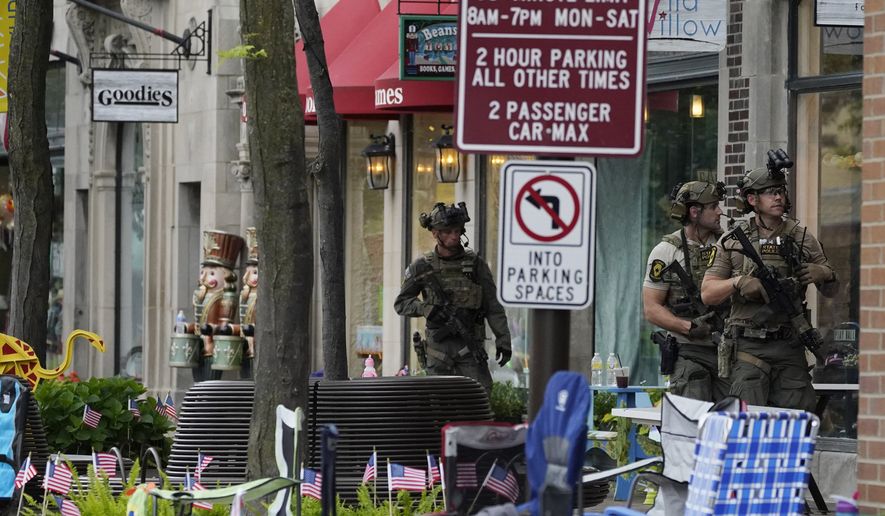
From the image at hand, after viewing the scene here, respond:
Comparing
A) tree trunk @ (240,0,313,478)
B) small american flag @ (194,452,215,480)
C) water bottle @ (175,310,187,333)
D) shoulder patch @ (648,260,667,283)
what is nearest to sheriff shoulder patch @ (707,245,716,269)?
shoulder patch @ (648,260,667,283)

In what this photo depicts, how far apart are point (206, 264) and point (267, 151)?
48.8 ft

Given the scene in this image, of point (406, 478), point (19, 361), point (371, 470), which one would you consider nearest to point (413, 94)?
point (19, 361)

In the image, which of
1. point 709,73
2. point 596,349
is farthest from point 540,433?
point 596,349

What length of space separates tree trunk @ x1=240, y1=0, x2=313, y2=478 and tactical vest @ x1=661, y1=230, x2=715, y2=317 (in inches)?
116

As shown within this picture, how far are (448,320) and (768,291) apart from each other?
12.1ft

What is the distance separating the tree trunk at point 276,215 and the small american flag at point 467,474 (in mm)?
2596

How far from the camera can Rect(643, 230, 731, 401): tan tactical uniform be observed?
1214cm

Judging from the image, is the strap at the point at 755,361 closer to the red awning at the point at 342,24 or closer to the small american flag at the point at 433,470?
the small american flag at the point at 433,470

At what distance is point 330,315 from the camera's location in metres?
13.3

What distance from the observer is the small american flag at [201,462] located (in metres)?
10.9

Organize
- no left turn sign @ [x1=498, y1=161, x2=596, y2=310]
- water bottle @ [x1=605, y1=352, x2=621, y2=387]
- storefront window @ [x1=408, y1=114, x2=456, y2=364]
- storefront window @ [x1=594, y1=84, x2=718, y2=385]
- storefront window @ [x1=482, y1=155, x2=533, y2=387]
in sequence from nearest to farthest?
1. no left turn sign @ [x1=498, y1=161, x2=596, y2=310]
2. water bottle @ [x1=605, y1=352, x2=621, y2=387]
3. storefront window @ [x1=594, y1=84, x2=718, y2=385]
4. storefront window @ [x1=482, y1=155, x2=533, y2=387]
5. storefront window @ [x1=408, y1=114, x2=456, y2=364]

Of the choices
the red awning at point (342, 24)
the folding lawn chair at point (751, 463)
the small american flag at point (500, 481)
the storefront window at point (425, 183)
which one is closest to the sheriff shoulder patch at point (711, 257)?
the small american flag at point (500, 481)

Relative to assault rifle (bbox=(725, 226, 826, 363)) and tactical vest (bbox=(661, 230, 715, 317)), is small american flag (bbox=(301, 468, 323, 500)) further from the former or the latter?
tactical vest (bbox=(661, 230, 715, 317))

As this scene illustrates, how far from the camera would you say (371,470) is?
10.2 m
